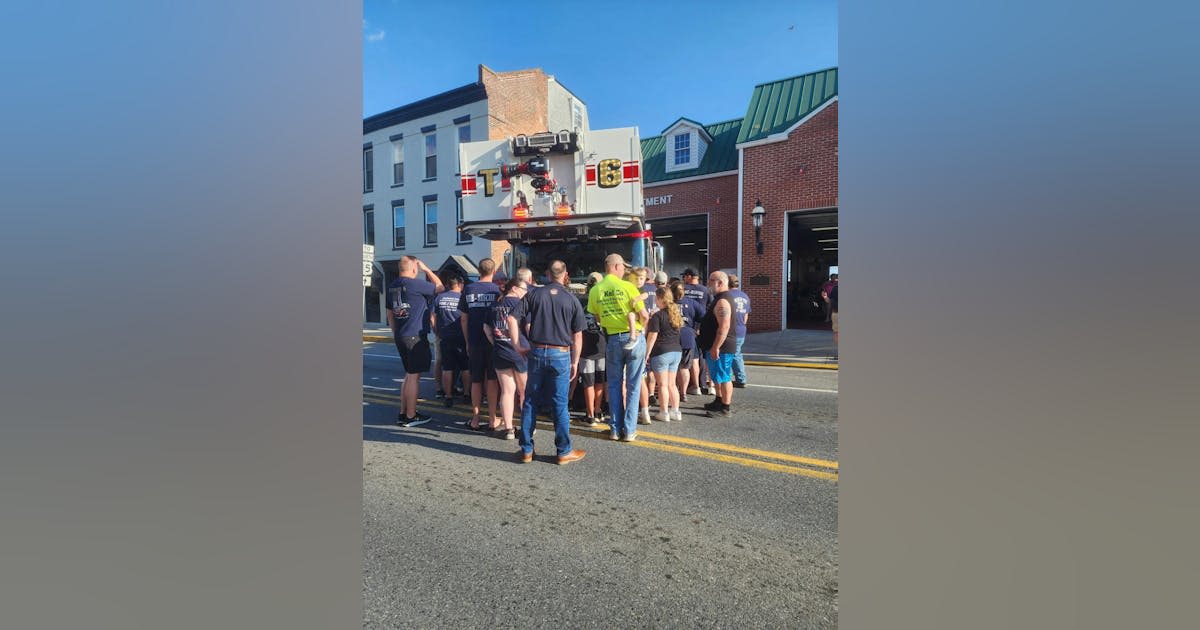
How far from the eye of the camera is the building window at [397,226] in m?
18.4

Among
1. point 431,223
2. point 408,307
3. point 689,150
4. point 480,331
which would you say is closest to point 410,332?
point 408,307

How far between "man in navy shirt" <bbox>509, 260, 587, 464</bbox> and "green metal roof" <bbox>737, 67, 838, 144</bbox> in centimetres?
1207

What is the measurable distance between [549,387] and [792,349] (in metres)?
8.48

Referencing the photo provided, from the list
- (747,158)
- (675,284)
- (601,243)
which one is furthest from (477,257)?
(675,284)

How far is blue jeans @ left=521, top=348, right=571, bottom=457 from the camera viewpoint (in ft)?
13.3

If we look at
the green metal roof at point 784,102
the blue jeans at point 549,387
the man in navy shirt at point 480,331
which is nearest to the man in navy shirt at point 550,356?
the blue jeans at point 549,387

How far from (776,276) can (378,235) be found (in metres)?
15.4

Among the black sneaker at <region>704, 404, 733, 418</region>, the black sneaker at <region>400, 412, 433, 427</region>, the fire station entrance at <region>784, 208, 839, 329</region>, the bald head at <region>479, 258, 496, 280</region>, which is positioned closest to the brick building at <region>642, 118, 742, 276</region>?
the fire station entrance at <region>784, 208, 839, 329</region>

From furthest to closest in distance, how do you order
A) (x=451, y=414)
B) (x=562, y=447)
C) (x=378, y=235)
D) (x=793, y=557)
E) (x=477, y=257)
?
(x=378, y=235)
(x=477, y=257)
(x=451, y=414)
(x=562, y=447)
(x=793, y=557)

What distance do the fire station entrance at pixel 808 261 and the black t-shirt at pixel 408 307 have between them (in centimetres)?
1108

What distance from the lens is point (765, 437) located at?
464 cm

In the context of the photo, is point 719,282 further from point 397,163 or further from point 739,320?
point 397,163

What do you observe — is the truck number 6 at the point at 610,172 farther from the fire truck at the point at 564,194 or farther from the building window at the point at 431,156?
the building window at the point at 431,156

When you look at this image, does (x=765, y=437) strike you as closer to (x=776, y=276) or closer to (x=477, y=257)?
(x=776, y=276)
